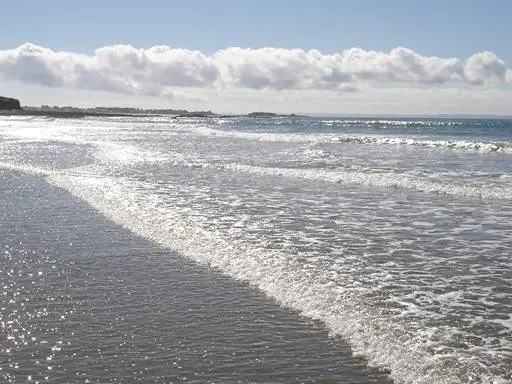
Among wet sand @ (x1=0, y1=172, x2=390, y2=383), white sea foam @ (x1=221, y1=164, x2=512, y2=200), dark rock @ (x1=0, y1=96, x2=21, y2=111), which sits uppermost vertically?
dark rock @ (x1=0, y1=96, x2=21, y2=111)

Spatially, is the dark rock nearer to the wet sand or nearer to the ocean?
the ocean

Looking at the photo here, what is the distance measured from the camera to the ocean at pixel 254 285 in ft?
20.4

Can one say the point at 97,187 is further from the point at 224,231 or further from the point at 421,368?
the point at 421,368

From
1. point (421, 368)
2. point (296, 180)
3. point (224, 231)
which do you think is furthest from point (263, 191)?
point (421, 368)

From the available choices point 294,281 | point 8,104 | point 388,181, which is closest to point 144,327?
point 294,281

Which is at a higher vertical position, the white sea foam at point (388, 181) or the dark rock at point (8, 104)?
the dark rock at point (8, 104)

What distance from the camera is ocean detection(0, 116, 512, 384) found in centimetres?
623

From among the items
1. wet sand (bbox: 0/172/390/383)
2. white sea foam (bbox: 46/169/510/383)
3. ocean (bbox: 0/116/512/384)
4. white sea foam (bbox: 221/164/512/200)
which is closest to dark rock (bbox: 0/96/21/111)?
white sea foam (bbox: 221/164/512/200)

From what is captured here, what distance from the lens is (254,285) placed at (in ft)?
29.6

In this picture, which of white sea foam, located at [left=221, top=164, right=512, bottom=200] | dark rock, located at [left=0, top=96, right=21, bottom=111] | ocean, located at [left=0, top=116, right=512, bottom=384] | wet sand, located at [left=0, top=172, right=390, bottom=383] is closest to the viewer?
wet sand, located at [left=0, top=172, right=390, bottom=383]

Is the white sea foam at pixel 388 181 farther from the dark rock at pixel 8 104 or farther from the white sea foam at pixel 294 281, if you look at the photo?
the dark rock at pixel 8 104

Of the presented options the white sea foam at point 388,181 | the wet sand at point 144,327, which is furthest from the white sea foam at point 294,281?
the white sea foam at point 388,181

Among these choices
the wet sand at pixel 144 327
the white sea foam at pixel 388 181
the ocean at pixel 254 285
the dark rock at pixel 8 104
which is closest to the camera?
the wet sand at pixel 144 327

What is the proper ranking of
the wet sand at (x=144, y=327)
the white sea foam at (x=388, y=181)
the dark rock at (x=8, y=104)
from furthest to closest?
the dark rock at (x=8, y=104) < the white sea foam at (x=388, y=181) < the wet sand at (x=144, y=327)
